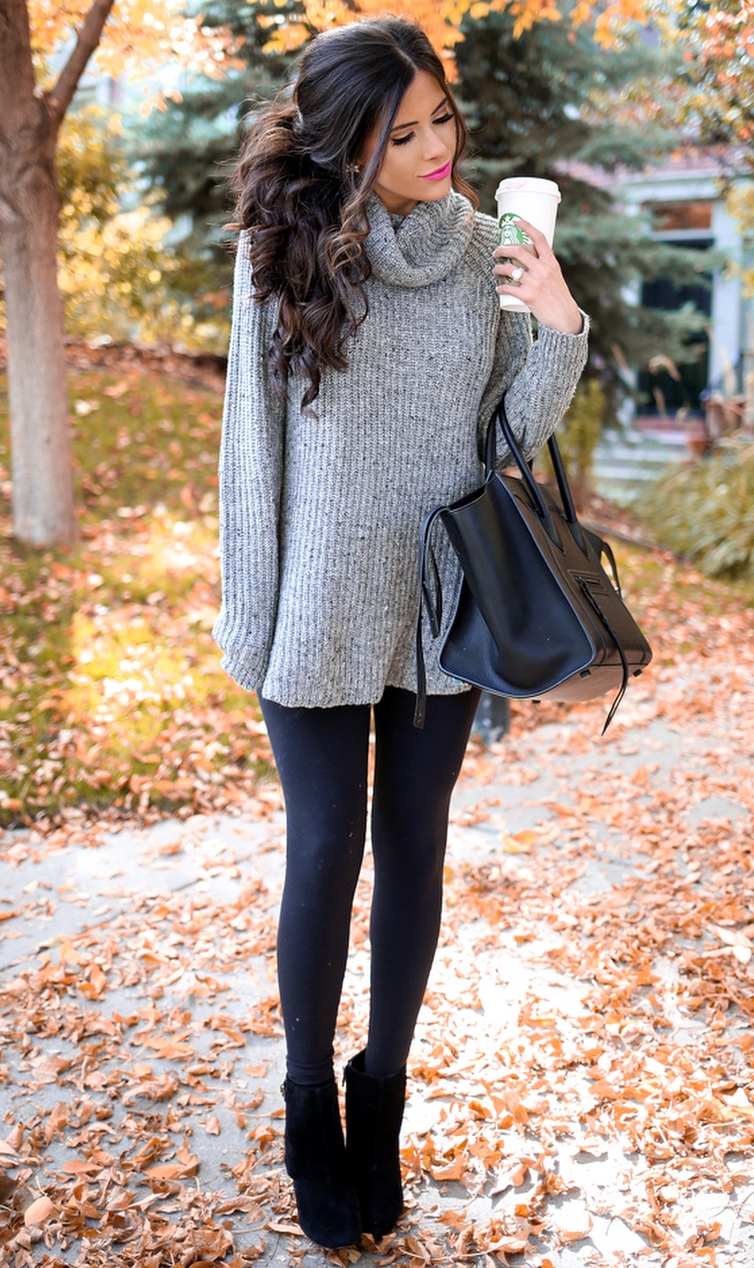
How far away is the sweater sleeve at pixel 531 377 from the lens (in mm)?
1668

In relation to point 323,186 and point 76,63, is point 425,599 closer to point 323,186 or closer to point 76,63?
point 323,186

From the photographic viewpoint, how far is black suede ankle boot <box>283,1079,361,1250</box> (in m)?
1.76

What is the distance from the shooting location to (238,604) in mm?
1691

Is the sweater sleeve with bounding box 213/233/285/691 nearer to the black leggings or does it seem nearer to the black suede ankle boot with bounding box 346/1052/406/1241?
the black leggings

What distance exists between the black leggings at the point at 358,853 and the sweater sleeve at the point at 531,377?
0.44 m

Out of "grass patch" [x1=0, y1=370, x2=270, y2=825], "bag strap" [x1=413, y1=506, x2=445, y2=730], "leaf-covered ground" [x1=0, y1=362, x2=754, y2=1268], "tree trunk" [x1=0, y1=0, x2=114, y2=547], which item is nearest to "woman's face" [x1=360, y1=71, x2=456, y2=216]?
"bag strap" [x1=413, y1=506, x2=445, y2=730]

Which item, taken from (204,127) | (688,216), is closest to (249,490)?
(204,127)

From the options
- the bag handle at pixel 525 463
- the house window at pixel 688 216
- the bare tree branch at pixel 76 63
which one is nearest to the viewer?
the bag handle at pixel 525 463

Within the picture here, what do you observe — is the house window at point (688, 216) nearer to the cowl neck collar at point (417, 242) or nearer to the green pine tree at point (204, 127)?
the green pine tree at point (204, 127)

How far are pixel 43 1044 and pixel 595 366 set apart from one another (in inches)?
271

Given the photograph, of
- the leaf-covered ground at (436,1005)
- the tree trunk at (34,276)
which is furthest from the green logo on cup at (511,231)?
the tree trunk at (34,276)

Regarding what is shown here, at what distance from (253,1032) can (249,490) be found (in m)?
1.39

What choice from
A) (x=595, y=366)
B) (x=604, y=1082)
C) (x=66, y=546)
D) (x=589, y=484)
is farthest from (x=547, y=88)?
(x=604, y=1082)

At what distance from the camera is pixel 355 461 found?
167 cm
